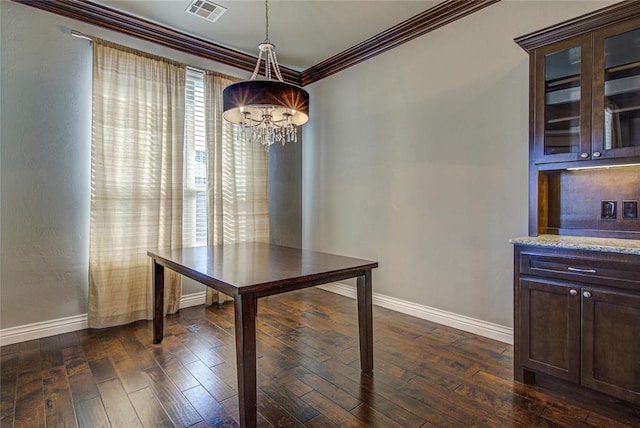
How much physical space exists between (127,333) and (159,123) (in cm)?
194

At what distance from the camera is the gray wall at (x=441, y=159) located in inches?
104

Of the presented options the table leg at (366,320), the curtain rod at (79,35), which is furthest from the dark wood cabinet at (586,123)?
the curtain rod at (79,35)

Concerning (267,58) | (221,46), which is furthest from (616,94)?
(221,46)

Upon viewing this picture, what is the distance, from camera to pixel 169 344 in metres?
2.67

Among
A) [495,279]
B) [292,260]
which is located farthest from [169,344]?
[495,279]

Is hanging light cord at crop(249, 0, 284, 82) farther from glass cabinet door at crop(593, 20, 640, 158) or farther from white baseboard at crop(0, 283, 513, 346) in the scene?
white baseboard at crop(0, 283, 513, 346)

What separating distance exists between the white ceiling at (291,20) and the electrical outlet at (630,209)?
2.13 metres

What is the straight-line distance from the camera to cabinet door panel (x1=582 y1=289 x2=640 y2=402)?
5.55 feet

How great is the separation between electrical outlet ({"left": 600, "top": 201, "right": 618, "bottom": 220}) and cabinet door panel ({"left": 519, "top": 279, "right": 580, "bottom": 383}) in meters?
0.69

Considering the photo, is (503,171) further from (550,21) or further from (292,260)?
(292,260)

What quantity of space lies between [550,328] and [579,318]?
0.53ft

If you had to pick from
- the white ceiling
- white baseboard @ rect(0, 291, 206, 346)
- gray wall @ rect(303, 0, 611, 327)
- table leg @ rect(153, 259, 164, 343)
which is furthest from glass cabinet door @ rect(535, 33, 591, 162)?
white baseboard @ rect(0, 291, 206, 346)

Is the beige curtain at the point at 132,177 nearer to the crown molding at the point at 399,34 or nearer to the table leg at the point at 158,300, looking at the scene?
the table leg at the point at 158,300

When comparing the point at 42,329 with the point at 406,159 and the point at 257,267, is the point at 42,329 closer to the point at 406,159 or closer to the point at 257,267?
the point at 257,267
